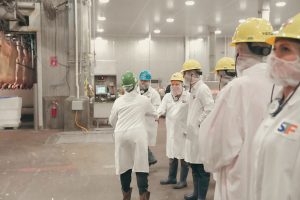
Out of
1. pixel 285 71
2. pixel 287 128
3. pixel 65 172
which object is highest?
pixel 285 71

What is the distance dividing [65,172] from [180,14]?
28.3 ft

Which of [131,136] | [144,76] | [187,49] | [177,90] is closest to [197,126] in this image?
[131,136]

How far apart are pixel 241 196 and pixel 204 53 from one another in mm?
16987

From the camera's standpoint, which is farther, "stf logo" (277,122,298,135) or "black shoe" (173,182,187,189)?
"black shoe" (173,182,187,189)

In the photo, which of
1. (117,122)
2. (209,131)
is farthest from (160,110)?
(209,131)

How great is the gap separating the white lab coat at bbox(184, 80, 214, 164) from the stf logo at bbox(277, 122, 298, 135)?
264 centimetres

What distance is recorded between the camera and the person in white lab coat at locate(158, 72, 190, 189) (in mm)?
5090

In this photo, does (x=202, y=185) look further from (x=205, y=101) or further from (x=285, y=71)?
(x=285, y=71)

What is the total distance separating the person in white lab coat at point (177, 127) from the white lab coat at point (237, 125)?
2739mm

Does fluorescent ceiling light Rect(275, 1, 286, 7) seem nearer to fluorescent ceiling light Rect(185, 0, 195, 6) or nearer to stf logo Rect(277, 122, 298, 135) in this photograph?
fluorescent ceiling light Rect(185, 0, 195, 6)

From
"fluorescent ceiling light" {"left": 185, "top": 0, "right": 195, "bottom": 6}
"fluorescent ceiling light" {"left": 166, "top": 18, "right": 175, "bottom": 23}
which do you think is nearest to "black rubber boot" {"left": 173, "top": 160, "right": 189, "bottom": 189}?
"fluorescent ceiling light" {"left": 185, "top": 0, "right": 195, "bottom": 6}

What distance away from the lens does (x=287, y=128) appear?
144cm

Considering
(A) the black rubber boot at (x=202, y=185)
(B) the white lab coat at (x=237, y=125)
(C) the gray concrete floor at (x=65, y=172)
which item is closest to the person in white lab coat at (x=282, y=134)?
(B) the white lab coat at (x=237, y=125)

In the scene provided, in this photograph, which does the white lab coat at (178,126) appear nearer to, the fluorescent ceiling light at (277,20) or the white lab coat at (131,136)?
the white lab coat at (131,136)
